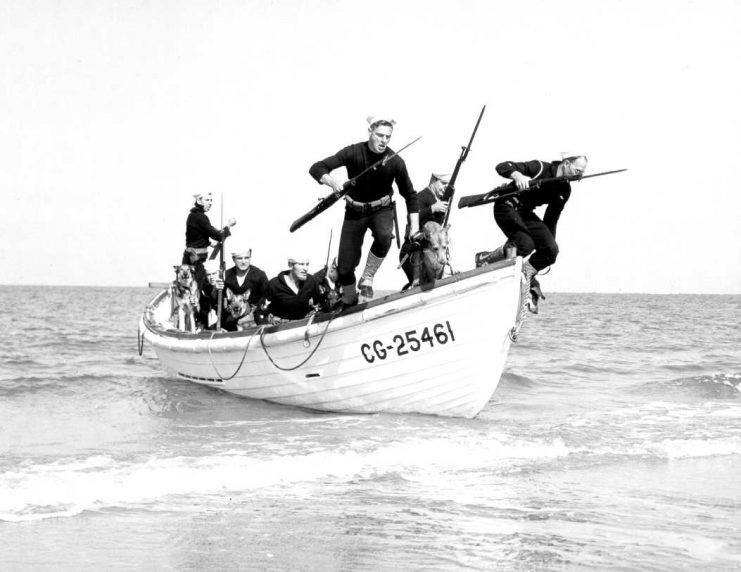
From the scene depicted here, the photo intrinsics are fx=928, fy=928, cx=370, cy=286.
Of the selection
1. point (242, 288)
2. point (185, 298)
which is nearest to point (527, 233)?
point (242, 288)

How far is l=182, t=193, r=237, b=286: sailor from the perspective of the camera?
12.4 metres

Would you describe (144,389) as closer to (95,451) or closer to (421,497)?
(95,451)

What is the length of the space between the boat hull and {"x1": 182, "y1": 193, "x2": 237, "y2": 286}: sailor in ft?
6.17

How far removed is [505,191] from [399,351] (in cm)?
196

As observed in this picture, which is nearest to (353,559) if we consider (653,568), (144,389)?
(653,568)

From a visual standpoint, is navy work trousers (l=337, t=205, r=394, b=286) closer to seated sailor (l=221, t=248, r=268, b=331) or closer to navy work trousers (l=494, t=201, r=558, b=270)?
navy work trousers (l=494, t=201, r=558, b=270)

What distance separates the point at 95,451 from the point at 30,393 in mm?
5437

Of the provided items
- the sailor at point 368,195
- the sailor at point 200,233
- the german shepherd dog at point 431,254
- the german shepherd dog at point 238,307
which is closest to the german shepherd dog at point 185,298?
the sailor at point 200,233

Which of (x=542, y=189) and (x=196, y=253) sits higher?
(x=542, y=189)

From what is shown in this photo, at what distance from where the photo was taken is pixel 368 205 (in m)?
9.00

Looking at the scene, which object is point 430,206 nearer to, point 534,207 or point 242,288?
point 534,207

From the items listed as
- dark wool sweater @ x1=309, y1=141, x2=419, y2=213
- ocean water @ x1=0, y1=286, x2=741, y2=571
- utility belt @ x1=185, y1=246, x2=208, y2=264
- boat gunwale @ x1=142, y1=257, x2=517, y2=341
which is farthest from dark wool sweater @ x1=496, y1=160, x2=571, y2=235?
utility belt @ x1=185, y1=246, x2=208, y2=264

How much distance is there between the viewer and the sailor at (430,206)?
9633mm

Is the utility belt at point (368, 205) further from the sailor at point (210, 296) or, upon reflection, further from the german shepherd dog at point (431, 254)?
the sailor at point (210, 296)
